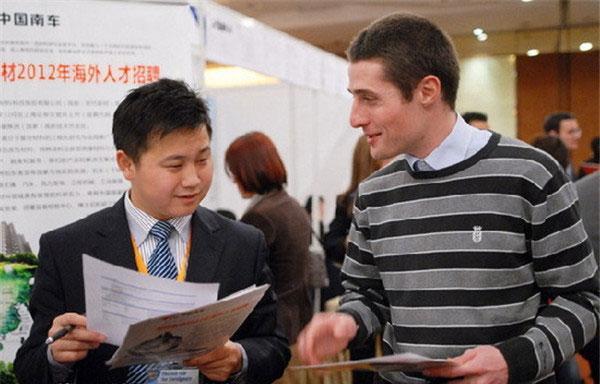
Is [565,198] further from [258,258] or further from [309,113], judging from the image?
[309,113]

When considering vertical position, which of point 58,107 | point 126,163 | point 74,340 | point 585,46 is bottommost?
point 74,340

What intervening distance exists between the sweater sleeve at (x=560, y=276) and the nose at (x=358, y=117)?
412mm

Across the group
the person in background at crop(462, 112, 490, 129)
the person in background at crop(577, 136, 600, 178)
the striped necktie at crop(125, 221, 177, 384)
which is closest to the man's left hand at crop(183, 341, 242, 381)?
the striped necktie at crop(125, 221, 177, 384)

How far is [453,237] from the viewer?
1.62 metres

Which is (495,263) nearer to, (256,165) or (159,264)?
(159,264)

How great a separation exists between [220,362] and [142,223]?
0.39 m

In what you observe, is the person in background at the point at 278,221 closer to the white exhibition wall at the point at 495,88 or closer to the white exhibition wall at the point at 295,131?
the white exhibition wall at the point at 295,131

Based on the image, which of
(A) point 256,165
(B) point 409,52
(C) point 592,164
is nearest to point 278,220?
(A) point 256,165

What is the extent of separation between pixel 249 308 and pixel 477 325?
0.49m

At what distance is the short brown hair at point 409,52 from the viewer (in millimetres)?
1663

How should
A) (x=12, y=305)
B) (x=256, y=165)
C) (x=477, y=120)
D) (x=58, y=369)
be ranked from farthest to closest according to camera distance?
(x=477, y=120) → (x=256, y=165) → (x=12, y=305) → (x=58, y=369)

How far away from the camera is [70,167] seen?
2.60 meters

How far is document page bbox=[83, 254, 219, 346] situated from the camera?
4.74 feet

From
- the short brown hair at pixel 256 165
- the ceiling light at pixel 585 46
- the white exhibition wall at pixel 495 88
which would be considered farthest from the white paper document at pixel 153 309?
the ceiling light at pixel 585 46
